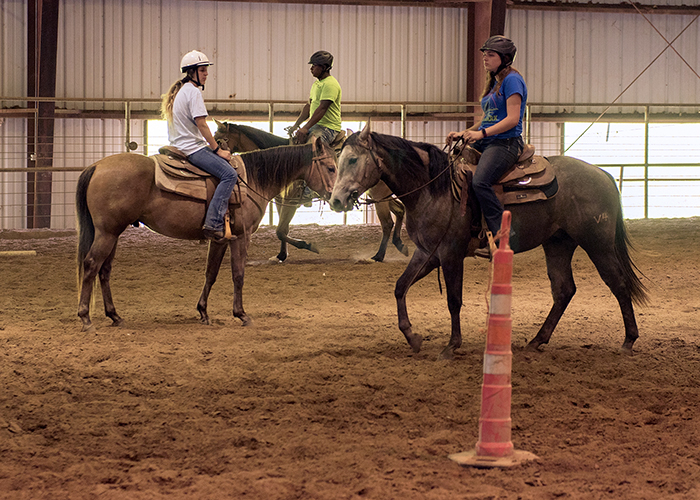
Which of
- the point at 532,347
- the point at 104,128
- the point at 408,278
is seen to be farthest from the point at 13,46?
the point at 532,347

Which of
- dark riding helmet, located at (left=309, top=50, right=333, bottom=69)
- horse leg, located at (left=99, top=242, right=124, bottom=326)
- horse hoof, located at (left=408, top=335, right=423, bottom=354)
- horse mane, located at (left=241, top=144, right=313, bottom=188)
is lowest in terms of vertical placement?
horse hoof, located at (left=408, top=335, right=423, bottom=354)

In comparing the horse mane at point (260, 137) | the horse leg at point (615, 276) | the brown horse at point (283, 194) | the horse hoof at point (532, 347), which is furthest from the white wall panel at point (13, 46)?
the horse leg at point (615, 276)

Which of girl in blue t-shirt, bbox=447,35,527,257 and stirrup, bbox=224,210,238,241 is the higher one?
girl in blue t-shirt, bbox=447,35,527,257

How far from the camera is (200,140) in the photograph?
21.0 feet

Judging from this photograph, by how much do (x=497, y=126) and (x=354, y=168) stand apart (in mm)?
1107

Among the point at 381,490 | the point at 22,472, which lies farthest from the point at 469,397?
the point at 22,472

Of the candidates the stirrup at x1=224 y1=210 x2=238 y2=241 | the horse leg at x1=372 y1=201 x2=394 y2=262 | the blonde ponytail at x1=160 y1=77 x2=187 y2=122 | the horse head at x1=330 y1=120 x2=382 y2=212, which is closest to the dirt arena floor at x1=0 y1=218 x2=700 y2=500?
the stirrup at x1=224 y1=210 x2=238 y2=241

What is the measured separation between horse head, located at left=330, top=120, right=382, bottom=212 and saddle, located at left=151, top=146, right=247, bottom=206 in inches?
55.8

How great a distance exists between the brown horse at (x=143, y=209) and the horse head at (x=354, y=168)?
1.46 m

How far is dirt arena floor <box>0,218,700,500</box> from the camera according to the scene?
10.3 ft

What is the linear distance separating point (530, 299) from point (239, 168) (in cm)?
367

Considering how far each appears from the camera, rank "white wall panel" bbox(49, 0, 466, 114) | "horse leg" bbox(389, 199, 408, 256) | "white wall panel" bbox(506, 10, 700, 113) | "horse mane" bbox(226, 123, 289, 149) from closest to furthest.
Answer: "horse mane" bbox(226, 123, 289, 149) → "horse leg" bbox(389, 199, 408, 256) → "white wall panel" bbox(49, 0, 466, 114) → "white wall panel" bbox(506, 10, 700, 113)

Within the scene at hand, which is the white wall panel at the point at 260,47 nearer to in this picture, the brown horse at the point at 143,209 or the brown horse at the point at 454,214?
the brown horse at the point at 143,209

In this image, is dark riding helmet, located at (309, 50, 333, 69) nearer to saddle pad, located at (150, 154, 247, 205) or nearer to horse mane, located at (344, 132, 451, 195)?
saddle pad, located at (150, 154, 247, 205)
